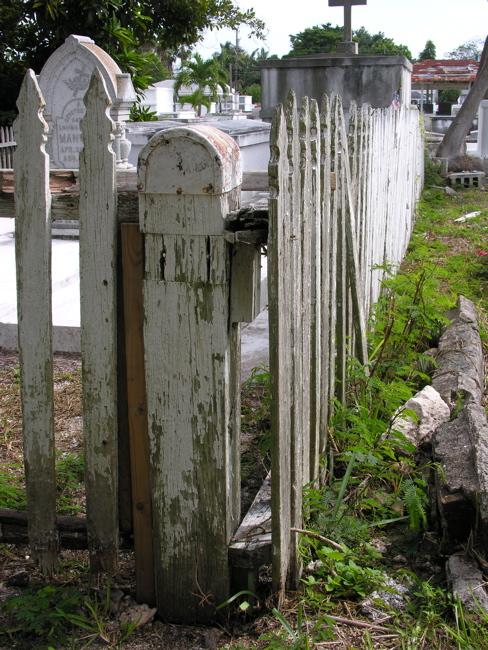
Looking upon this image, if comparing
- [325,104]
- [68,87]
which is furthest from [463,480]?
[68,87]

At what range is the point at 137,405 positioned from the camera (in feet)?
7.45

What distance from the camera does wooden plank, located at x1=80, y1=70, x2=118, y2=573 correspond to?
209cm

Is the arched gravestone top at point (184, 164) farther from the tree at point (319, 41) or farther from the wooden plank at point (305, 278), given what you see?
the tree at point (319, 41)

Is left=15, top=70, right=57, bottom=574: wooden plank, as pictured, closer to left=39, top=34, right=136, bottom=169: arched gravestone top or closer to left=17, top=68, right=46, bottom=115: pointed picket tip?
left=17, top=68, right=46, bottom=115: pointed picket tip

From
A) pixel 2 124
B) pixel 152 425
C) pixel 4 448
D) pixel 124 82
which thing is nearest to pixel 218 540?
pixel 152 425

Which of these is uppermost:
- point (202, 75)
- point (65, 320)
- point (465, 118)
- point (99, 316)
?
point (202, 75)

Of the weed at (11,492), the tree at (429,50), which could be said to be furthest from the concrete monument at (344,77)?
the tree at (429,50)

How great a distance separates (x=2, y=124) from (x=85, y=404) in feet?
50.7

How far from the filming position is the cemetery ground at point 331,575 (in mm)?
2182

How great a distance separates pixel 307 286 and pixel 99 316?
748 mm

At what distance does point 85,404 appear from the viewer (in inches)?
88.3

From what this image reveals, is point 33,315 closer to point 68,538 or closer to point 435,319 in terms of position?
point 68,538

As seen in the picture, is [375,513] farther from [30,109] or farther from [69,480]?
[30,109]

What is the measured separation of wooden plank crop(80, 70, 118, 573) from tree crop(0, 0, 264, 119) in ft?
46.8
